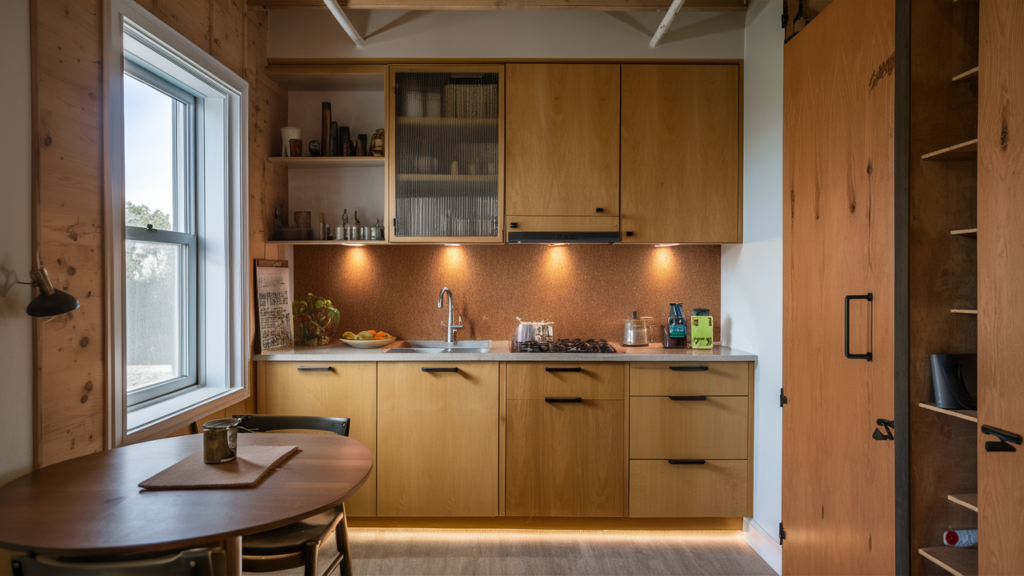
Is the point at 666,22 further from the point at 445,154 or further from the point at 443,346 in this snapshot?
the point at 443,346

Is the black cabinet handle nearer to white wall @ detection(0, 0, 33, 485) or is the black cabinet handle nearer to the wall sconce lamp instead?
the wall sconce lamp

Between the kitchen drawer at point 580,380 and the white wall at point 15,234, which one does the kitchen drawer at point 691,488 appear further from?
the white wall at point 15,234

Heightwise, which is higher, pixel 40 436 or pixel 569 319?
pixel 569 319

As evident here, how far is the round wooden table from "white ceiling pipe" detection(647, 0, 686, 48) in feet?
7.77

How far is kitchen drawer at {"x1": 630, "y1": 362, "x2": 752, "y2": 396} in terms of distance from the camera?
111 inches

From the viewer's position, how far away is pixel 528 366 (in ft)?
9.28

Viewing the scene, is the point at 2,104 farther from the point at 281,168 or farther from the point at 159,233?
the point at 281,168

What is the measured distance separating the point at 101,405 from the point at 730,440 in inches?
109

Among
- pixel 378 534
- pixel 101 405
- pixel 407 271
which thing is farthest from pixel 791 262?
pixel 101 405

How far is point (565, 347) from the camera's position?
2.95 metres

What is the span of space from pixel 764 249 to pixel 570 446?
1.42m

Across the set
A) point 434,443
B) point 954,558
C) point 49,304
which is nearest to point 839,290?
point 954,558

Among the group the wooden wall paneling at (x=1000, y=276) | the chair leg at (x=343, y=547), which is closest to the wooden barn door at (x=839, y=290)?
the wooden wall paneling at (x=1000, y=276)

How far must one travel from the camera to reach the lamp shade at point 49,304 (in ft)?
4.67
